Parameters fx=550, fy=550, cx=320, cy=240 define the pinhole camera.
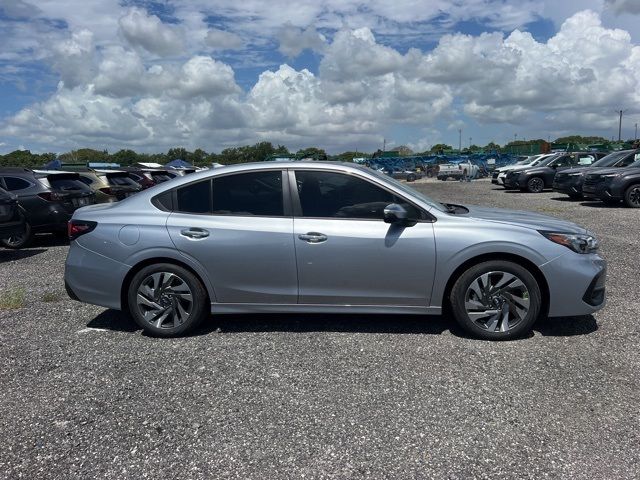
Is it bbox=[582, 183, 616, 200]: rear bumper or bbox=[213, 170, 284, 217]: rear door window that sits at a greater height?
bbox=[213, 170, 284, 217]: rear door window

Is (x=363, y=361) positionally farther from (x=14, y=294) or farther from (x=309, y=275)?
(x=14, y=294)

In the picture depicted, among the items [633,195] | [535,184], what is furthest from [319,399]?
[535,184]

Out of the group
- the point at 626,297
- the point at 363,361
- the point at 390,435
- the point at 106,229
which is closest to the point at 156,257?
the point at 106,229

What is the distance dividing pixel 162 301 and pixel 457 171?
3611 cm

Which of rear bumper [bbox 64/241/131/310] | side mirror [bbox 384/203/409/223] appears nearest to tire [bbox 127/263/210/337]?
rear bumper [bbox 64/241/131/310]

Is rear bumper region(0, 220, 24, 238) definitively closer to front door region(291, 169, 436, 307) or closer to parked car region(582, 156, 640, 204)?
front door region(291, 169, 436, 307)

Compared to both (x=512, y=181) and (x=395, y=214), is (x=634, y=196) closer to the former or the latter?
(x=512, y=181)

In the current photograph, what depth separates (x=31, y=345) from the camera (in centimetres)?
499

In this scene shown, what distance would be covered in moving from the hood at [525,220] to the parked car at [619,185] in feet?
40.0

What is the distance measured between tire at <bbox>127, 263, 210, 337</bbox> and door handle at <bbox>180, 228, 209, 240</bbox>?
31cm

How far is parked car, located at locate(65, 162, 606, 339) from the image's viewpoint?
473 cm

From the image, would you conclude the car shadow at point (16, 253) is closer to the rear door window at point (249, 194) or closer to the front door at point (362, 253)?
the rear door window at point (249, 194)

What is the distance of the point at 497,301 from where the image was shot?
15.6ft

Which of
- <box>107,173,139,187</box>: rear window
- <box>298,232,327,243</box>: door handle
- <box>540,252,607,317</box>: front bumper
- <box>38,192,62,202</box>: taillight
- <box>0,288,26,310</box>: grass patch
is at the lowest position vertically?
<box>0,288,26,310</box>: grass patch
